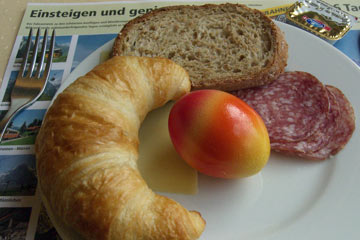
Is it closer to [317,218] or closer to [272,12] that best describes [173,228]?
[317,218]

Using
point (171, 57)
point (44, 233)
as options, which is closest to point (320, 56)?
point (171, 57)

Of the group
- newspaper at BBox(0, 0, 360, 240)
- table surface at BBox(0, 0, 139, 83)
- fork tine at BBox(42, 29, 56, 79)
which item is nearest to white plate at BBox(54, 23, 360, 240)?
newspaper at BBox(0, 0, 360, 240)

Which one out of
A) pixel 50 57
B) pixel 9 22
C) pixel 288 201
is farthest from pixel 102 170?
pixel 9 22

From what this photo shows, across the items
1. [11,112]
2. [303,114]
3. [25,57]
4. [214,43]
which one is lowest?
[11,112]

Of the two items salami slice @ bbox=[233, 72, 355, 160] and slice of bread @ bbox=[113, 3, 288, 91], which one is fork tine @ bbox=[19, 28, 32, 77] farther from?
salami slice @ bbox=[233, 72, 355, 160]

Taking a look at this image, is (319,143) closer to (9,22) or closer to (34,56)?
(34,56)

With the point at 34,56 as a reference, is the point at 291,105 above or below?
above
